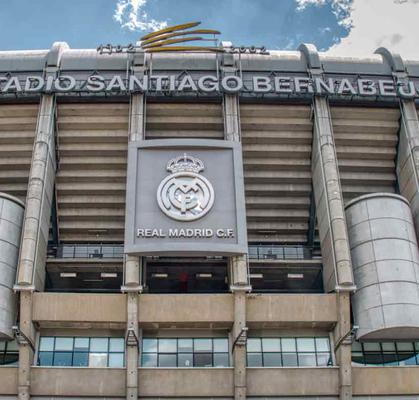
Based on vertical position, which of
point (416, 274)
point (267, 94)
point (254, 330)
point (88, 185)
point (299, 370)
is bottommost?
point (299, 370)

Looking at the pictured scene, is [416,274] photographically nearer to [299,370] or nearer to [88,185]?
[299,370]

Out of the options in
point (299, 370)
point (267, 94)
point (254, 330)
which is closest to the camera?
point (299, 370)

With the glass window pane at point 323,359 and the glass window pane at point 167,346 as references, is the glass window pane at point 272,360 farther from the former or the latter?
the glass window pane at point 167,346

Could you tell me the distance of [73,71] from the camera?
45938mm

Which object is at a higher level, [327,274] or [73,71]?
[73,71]

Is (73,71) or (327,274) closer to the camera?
(327,274)

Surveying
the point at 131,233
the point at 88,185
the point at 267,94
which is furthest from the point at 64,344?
the point at 267,94

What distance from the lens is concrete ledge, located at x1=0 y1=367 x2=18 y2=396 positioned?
3588 cm

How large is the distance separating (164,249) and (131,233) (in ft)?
8.12

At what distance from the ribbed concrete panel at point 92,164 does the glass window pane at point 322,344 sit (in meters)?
17.1

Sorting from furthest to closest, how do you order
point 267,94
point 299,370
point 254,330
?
point 267,94
point 254,330
point 299,370

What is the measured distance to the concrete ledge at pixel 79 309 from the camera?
37.4 meters

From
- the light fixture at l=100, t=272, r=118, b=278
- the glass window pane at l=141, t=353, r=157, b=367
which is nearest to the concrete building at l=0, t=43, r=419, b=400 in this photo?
the glass window pane at l=141, t=353, r=157, b=367

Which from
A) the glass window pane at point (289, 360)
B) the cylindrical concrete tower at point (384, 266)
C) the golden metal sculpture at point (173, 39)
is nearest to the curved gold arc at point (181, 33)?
the golden metal sculpture at point (173, 39)
